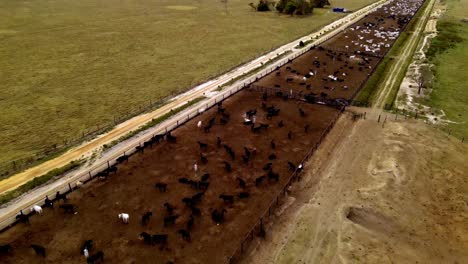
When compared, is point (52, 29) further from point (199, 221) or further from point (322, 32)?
point (199, 221)

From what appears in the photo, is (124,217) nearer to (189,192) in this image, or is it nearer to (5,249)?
(189,192)

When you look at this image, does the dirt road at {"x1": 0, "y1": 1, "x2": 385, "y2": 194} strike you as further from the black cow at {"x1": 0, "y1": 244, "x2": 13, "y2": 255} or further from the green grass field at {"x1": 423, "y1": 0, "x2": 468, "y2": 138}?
the green grass field at {"x1": 423, "y1": 0, "x2": 468, "y2": 138}

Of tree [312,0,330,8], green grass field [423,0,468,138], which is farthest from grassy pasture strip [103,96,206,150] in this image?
tree [312,0,330,8]

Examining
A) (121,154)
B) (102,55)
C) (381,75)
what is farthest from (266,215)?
(102,55)

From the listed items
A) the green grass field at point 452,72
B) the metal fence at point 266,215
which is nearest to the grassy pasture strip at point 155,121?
the metal fence at point 266,215

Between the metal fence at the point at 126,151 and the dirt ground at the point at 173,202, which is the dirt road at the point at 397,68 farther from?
the metal fence at the point at 126,151

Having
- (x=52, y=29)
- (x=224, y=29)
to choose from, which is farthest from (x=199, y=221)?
(x=52, y=29)
